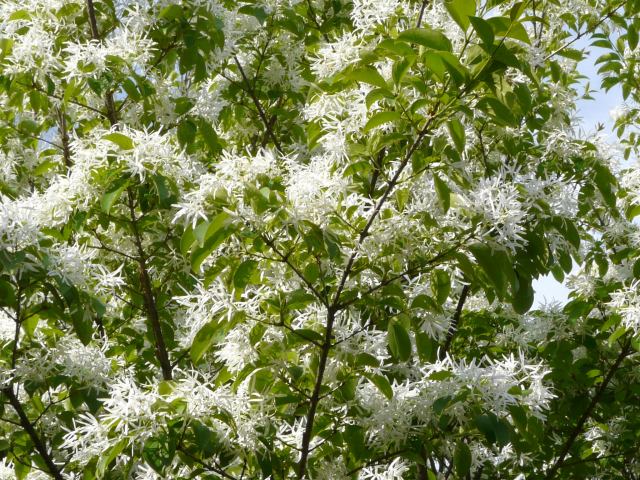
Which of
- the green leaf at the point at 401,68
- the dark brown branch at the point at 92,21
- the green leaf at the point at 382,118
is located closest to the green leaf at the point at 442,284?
the green leaf at the point at 382,118

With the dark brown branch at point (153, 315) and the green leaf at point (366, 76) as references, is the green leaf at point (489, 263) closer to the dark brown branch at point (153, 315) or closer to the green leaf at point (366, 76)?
the green leaf at point (366, 76)

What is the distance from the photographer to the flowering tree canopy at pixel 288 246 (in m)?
1.95

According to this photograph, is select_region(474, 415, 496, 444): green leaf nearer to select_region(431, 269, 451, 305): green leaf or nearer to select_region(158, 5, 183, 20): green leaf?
select_region(431, 269, 451, 305): green leaf

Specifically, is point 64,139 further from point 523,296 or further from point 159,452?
point 523,296

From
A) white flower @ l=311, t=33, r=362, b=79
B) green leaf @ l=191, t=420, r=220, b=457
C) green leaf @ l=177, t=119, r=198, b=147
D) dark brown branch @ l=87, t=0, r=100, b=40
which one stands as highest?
dark brown branch @ l=87, t=0, r=100, b=40

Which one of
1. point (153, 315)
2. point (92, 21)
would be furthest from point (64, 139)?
point (153, 315)

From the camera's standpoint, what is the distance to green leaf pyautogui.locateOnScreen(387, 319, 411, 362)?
7.06 ft

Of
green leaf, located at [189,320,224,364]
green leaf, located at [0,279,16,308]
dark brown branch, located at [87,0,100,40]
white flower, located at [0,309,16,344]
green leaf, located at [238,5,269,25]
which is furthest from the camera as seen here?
green leaf, located at [238,5,269,25]

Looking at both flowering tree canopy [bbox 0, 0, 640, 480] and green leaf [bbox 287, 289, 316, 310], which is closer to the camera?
flowering tree canopy [bbox 0, 0, 640, 480]

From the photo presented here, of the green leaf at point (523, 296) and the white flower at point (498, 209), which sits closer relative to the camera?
the white flower at point (498, 209)

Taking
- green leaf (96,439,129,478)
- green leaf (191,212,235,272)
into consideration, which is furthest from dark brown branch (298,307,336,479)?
green leaf (96,439,129,478)

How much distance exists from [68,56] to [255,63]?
48.1 inches

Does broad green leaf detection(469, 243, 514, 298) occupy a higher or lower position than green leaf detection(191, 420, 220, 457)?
higher

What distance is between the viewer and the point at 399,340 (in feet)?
7.09
